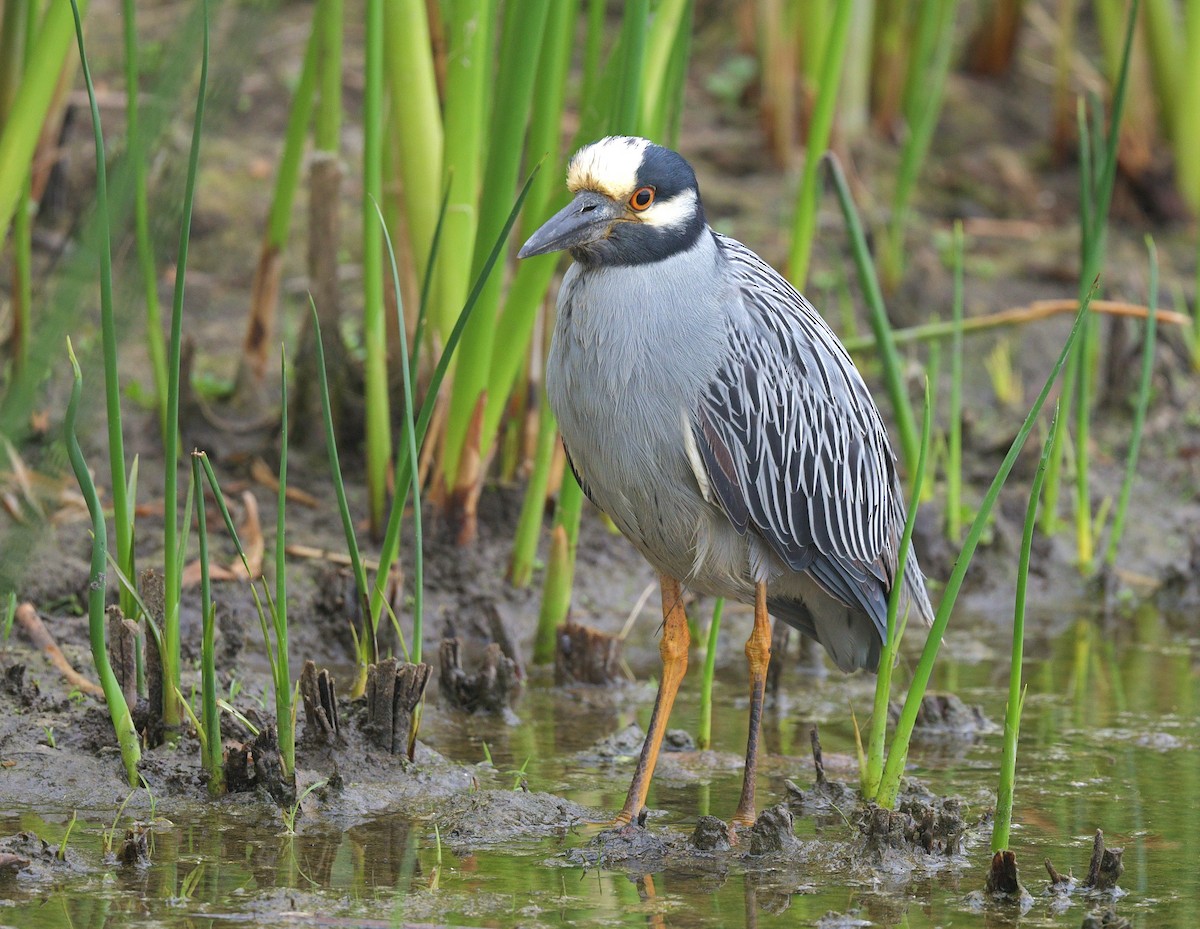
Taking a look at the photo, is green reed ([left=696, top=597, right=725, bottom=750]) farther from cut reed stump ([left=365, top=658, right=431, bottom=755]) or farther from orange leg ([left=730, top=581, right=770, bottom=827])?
cut reed stump ([left=365, top=658, right=431, bottom=755])

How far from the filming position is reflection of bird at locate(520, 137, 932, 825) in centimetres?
348

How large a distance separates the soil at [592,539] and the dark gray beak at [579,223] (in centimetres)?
98

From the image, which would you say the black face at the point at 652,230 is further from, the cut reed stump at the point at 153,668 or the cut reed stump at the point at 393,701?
the cut reed stump at the point at 153,668

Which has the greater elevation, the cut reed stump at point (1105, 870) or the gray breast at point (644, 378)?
the gray breast at point (644, 378)

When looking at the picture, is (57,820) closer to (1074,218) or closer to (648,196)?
(648,196)

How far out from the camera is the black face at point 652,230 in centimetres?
345

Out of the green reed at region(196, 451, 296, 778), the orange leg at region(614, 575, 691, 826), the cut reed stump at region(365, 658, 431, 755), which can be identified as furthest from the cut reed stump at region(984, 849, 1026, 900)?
the green reed at region(196, 451, 296, 778)

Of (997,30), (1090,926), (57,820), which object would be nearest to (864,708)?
(1090,926)

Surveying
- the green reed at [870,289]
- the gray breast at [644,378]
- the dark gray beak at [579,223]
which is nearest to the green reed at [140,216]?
the dark gray beak at [579,223]

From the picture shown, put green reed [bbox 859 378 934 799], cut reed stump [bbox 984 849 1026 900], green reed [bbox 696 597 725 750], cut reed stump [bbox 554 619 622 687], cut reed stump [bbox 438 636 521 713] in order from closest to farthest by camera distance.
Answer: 1. cut reed stump [bbox 984 849 1026 900]
2. green reed [bbox 859 378 934 799]
3. green reed [bbox 696 597 725 750]
4. cut reed stump [bbox 438 636 521 713]
5. cut reed stump [bbox 554 619 622 687]

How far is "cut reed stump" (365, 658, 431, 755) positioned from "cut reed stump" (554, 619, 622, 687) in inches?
35.6

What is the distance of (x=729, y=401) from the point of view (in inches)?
139

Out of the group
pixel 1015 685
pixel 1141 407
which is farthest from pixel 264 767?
pixel 1141 407

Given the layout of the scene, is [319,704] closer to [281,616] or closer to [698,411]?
[281,616]
